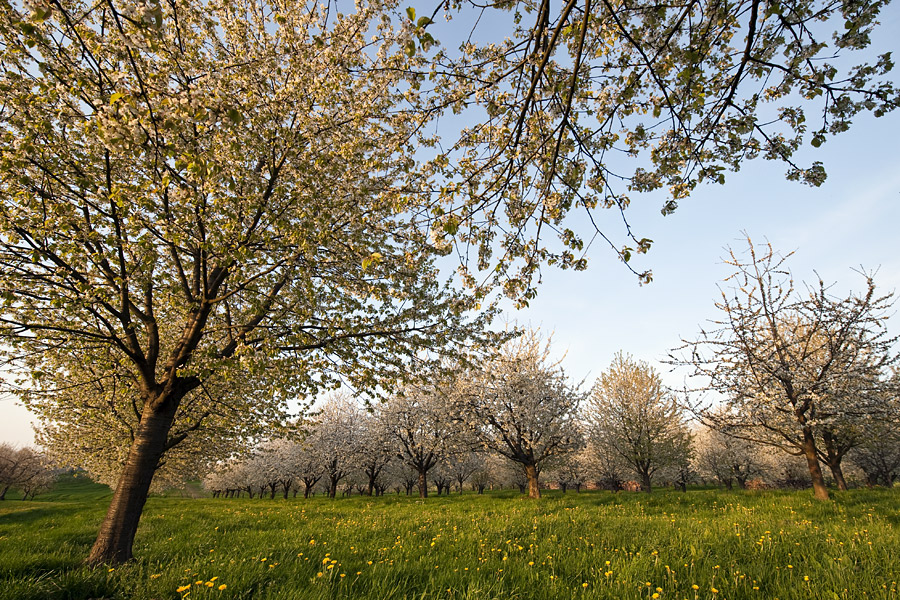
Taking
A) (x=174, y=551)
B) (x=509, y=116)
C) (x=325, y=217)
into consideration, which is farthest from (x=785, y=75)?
(x=174, y=551)

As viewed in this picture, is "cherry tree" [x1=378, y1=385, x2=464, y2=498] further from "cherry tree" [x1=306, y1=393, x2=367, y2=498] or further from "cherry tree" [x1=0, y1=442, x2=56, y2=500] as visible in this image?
"cherry tree" [x1=0, y1=442, x2=56, y2=500]

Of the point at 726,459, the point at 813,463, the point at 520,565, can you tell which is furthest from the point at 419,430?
the point at 726,459

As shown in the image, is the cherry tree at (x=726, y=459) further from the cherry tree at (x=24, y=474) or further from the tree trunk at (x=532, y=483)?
the cherry tree at (x=24, y=474)

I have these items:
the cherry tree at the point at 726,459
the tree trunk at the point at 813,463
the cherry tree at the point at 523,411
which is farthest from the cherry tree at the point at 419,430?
the cherry tree at the point at 726,459

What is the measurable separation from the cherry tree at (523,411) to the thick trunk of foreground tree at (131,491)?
44.4 feet

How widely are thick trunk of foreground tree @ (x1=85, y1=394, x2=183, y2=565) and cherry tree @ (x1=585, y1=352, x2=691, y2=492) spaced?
25.6 m

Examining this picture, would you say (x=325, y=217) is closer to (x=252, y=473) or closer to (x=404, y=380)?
(x=404, y=380)

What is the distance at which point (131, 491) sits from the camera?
250 inches

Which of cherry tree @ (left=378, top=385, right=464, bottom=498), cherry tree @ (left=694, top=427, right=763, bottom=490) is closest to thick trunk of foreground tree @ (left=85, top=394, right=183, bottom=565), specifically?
cherry tree @ (left=378, top=385, right=464, bottom=498)

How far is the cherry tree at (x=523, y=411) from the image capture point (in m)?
18.6

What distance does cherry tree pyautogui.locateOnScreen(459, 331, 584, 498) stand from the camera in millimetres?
18641

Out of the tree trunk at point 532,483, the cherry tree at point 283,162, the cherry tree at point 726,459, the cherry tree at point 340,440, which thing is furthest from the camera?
the cherry tree at point 726,459

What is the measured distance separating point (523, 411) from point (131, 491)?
621 inches

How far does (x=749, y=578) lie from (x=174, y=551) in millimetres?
9421
